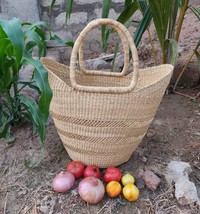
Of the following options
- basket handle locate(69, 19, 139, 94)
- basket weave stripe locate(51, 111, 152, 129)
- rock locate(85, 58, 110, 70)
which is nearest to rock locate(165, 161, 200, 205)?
basket weave stripe locate(51, 111, 152, 129)

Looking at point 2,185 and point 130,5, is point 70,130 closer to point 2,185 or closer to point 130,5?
point 2,185

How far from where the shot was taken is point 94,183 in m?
0.92

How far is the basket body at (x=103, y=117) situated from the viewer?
2.86ft

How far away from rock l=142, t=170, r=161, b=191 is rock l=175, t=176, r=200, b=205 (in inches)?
3.0

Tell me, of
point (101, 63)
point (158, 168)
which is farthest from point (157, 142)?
point (101, 63)

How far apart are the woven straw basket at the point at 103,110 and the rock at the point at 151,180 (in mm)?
111

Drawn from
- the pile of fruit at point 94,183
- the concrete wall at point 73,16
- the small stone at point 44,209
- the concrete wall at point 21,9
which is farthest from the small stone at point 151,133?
the concrete wall at point 21,9

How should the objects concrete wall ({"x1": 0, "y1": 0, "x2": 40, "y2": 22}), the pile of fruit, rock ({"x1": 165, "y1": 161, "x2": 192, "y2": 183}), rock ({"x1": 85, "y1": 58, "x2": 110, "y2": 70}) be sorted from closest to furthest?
the pile of fruit → rock ({"x1": 165, "y1": 161, "x2": 192, "y2": 183}) → rock ({"x1": 85, "y1": 58, "x2": 110, "y2": 70}) → concrete wall ({"x1": 0, "y1": 0, "x2": 40, "y2": 22})

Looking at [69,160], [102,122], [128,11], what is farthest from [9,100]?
[128,11]

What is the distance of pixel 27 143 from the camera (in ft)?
4.04

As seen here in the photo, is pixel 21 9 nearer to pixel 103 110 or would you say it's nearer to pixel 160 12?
pixel 160 12

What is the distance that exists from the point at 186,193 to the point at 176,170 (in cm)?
13

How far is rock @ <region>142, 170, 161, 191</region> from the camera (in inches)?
39.3

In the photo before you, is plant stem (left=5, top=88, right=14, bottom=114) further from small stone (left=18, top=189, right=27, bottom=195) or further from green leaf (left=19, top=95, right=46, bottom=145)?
small stone (left=18, top=189, right=27, bottom=195)
